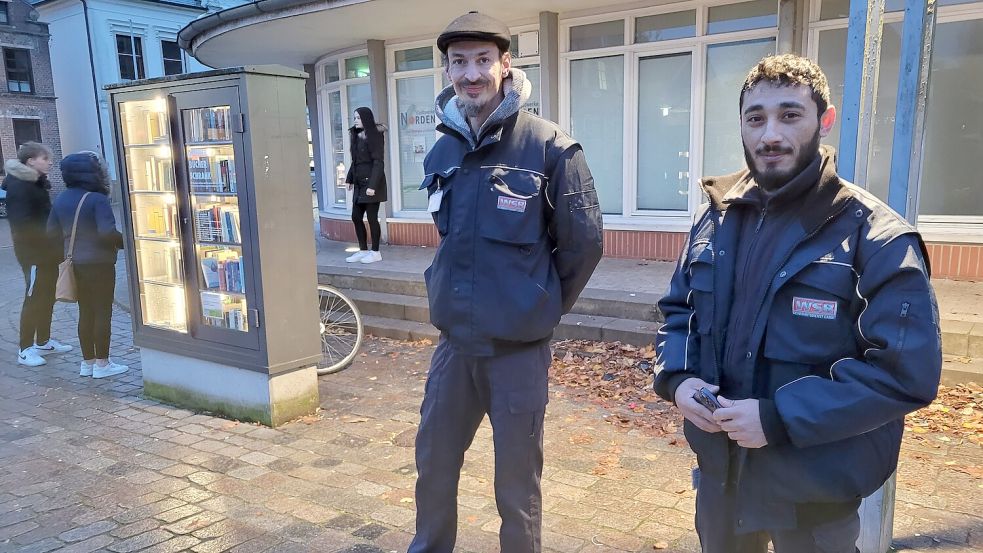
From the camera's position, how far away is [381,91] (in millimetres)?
10727

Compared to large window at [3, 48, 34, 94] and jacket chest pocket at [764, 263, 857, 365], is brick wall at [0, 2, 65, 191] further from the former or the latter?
jacket chest pocket at [764, 263, 857, 365]

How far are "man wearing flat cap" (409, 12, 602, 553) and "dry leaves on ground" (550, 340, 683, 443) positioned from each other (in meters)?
2.07

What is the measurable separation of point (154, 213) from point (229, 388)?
62.2 inches

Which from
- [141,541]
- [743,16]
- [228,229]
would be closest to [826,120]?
[141,541]

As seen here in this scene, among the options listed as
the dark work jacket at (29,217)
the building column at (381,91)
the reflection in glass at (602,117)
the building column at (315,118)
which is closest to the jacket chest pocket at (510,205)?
the dark work jacket at (29,217)

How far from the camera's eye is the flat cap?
2576mm

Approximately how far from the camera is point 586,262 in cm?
280

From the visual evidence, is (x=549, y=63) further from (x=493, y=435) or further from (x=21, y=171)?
(x=493, y=435)

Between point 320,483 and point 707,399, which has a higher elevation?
point 707,399

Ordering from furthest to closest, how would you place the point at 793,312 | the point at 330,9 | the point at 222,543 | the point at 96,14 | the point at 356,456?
the point at 96,14 < the point at 330,9 < the point at 356,456 < the point at 222,543 < the point at 793,312

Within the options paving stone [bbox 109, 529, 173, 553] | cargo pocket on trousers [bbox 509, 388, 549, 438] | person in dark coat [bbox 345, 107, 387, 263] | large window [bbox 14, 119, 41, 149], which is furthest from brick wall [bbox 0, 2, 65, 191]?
cargo pocket on trousers [bbox 509, 388, 549, 438]

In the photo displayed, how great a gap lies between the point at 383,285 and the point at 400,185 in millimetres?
3410

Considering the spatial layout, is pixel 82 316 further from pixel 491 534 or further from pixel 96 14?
pixel 96 14

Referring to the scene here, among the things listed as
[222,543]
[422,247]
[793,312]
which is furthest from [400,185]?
[793,312]
